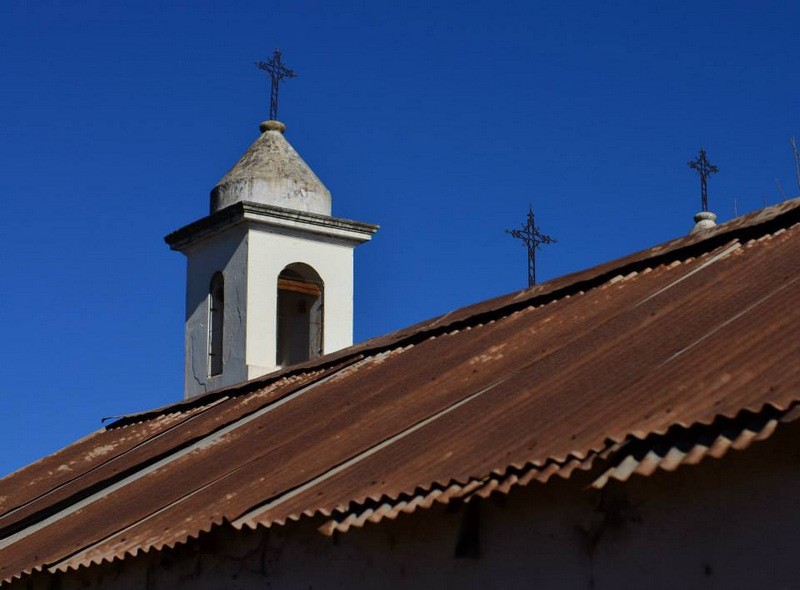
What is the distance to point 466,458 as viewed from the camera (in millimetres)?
6863

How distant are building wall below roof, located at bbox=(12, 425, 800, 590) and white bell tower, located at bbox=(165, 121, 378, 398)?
7.85 m

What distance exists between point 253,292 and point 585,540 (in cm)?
1007

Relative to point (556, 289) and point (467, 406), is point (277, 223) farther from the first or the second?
point (467, 406)

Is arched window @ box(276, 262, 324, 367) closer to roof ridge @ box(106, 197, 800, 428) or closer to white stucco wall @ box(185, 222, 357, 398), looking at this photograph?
white stucco wall @ box(185, 222, 357, 398)

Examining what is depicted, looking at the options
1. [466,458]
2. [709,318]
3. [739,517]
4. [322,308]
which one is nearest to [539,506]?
[466,458]

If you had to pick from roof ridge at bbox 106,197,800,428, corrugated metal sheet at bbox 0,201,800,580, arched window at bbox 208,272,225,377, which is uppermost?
arched window at bbox 208,272,225,377

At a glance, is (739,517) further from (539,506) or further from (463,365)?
(463,365)

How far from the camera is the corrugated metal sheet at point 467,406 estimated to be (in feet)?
20.8

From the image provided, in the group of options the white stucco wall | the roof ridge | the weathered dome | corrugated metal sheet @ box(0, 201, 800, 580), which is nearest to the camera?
corrugated metal sheet @ box(0, 201, 800, 580)

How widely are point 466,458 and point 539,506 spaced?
1.90ft

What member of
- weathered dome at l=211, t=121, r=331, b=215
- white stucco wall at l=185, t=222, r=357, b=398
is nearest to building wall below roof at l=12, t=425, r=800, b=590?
white stucco wall at l=185, t=222, r=357, b=398

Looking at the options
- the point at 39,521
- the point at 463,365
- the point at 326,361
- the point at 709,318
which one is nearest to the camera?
the point at 709,318

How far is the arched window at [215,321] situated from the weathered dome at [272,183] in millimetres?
825

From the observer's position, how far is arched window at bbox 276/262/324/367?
16375 millimetres
